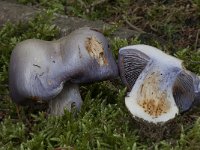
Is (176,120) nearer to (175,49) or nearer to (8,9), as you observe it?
(175,49)

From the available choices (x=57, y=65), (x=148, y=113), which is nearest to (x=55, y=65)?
(x=57, y=65)

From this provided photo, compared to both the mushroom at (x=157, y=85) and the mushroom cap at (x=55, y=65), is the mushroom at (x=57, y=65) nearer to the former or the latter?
the mushroom cap at (x=55, y=65)

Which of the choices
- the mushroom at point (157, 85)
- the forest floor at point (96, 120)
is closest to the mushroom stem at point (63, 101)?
the forest floor at point (96, 120)

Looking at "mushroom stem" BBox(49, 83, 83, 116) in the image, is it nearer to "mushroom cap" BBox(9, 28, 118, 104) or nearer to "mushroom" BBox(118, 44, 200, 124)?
"mushroom cap" BBox(9, 28, 118, 104)

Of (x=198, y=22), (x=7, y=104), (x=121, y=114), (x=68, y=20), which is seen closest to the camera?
(x=121, y=114)

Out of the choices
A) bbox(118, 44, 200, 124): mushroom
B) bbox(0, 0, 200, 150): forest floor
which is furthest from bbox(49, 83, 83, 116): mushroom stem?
bbox(118, 44, 200, 124): mushroom

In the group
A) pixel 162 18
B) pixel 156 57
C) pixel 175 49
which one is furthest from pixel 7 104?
pixel 162 18

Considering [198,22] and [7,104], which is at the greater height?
[198,22]

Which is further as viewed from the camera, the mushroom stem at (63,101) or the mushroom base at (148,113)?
the mushroom stem at (63,101)

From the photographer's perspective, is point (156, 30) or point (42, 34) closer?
point (42, 34)
